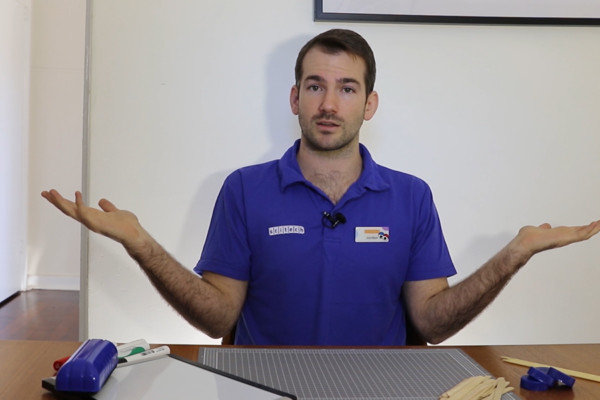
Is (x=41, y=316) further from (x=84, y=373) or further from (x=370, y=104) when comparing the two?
(x=84, y=373)

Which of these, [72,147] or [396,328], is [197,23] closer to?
[396,328]

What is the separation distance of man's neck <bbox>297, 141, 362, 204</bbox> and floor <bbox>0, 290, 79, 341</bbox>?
7.63ft

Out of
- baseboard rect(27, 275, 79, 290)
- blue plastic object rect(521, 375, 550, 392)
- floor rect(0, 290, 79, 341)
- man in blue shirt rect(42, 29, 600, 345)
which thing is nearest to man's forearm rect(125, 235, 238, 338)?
man in blue shirt rect(42, 29, 600, 345)

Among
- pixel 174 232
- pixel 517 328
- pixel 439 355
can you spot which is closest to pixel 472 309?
pixel 439 355

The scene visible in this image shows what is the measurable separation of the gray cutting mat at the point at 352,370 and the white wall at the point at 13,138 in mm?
3807

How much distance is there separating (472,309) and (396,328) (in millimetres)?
219

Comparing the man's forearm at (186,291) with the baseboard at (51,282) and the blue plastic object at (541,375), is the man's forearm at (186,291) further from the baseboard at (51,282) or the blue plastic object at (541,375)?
the baseboard at (51,282)

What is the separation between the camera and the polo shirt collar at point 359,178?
1.70 metres

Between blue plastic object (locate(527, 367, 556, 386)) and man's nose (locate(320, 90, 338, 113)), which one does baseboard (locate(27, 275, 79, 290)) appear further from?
blue plastic object (locate(527, 367, 556, 386))

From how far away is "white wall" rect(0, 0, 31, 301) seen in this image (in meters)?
4.43

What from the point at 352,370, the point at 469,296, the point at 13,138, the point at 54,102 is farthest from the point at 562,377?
the point at 54,102

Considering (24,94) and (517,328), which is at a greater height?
(24,94)

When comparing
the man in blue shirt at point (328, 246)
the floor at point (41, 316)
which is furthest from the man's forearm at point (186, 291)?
the floor at point (41, 316)

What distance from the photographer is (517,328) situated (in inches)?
88.4
